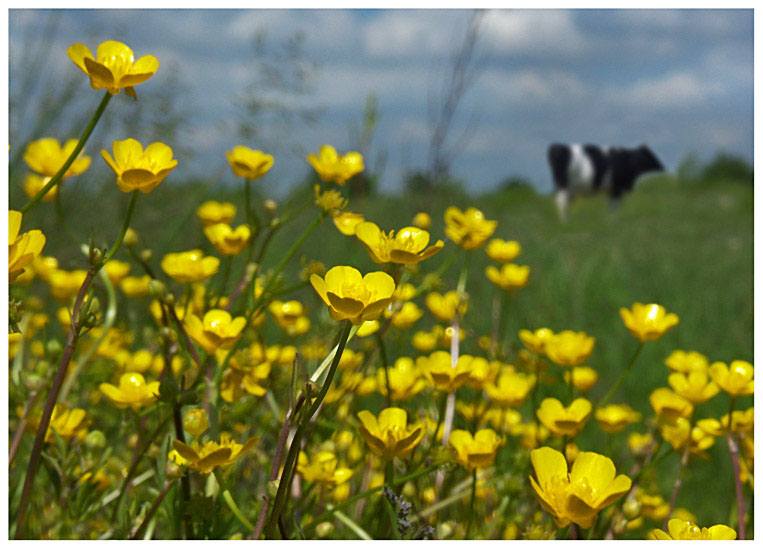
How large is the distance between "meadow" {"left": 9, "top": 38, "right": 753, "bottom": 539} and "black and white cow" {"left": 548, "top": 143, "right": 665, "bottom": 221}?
0.06 metres

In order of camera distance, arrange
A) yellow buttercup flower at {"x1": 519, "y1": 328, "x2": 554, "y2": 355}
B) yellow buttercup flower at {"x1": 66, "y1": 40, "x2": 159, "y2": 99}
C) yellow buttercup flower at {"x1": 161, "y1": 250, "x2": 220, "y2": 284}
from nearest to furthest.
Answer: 1. yellow buttercup flower at {"x1": 66, "y1": 40, "x2": 159, "y2": 99}
2. yellow buttercup flower at {"x1": 161, "y1": 250, "x2": 220, "y2": 284}
3. yellow buttercup flower at {"x1": 519, "y1": 328, "x2": 554, "y2": 355}

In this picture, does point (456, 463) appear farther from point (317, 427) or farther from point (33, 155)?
point (33, 155)

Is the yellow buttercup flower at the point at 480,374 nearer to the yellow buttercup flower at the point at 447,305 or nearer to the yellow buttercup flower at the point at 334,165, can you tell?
the yellow buttercup flower at the point at 447,305

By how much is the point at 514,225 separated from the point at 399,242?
281cm

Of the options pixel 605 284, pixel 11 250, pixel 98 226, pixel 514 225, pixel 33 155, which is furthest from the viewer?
pixel 514 225

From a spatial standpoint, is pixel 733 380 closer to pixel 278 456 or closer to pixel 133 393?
pixel 278 456

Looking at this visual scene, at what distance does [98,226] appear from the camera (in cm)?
217

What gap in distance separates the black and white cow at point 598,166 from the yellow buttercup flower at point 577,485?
0.63 meters

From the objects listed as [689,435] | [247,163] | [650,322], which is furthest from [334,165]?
[689,435]

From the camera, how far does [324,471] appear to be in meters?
0.72

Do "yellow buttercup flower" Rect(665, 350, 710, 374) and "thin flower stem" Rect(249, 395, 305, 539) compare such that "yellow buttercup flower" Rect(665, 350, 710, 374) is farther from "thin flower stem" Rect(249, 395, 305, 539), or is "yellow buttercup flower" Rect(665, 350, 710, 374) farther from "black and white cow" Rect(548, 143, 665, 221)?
"thin flower stem" Rect(249, 395, 305, 539)

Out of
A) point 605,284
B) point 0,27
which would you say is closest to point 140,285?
point 0,27

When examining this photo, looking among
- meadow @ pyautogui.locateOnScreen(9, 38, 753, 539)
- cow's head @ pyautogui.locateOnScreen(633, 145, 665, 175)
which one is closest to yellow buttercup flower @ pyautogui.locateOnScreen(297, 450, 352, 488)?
meadow @ pyautogui.locateOnScreen(9, 38, 753, 539)

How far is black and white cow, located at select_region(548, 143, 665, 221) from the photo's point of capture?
3.53ft
